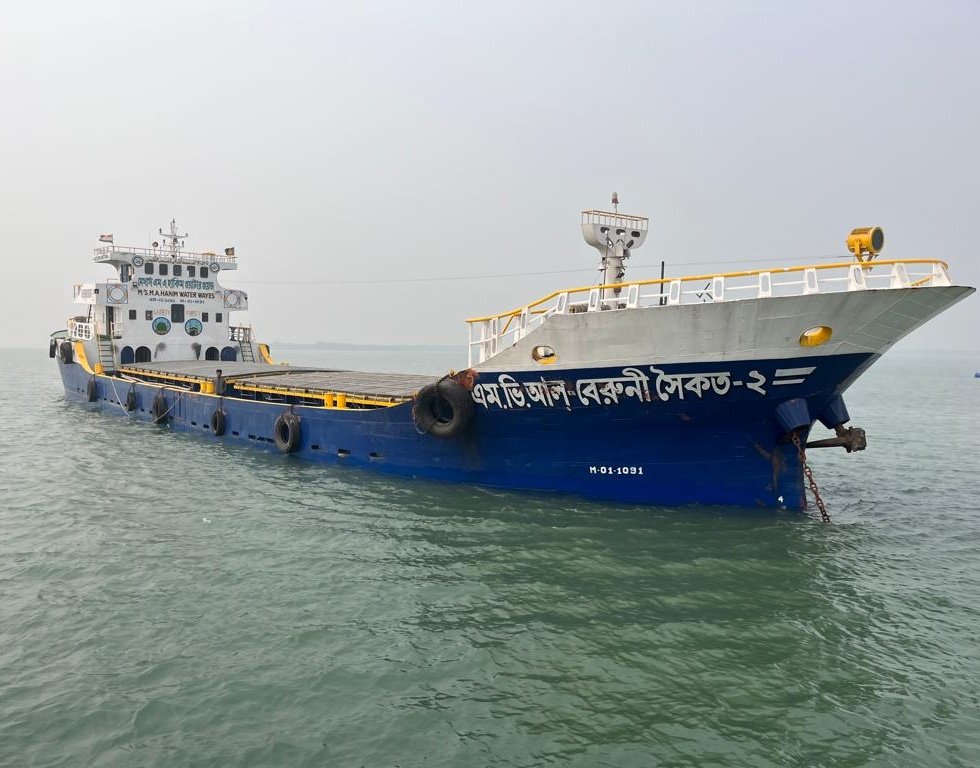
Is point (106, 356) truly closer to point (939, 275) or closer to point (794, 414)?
point (794, 414)

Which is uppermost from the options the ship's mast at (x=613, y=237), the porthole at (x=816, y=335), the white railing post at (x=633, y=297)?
the ship's mast at (x=613, y=237)

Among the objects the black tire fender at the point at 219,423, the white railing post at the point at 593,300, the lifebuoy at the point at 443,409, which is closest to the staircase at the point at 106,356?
the black tire fender at the point at 219,423

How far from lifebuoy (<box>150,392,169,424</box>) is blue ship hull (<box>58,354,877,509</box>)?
12554 mm

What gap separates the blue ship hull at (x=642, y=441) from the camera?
42.9ft

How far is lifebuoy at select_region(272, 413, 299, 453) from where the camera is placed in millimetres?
19484

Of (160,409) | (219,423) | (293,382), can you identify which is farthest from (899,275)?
(160,409)

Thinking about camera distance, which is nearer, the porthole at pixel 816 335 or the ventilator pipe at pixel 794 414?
the porthole at pixel 816 335

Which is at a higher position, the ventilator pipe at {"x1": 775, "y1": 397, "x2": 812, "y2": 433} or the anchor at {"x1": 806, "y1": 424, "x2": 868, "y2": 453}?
the ventilator pipe at {"x1": 775, "y1": 397, "x2": 812, "y2": 433}

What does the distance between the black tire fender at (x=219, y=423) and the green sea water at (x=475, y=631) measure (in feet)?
21.4

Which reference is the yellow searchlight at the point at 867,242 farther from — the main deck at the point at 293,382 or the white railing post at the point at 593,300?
the main deck at the point at 293,382

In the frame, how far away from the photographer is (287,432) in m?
19.7

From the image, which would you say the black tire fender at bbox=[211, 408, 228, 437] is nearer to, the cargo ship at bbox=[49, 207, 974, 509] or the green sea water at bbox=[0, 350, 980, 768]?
the cargo ship at bbox=[49, 207, 974, 509]

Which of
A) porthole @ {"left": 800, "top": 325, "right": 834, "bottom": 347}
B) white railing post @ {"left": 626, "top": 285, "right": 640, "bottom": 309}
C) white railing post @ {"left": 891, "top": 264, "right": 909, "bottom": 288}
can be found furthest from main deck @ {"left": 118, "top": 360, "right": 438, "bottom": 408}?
white railing post @ {"left": 891, "top": 264, "right": 909, "bottom": 288}

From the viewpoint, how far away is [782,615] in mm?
9531
